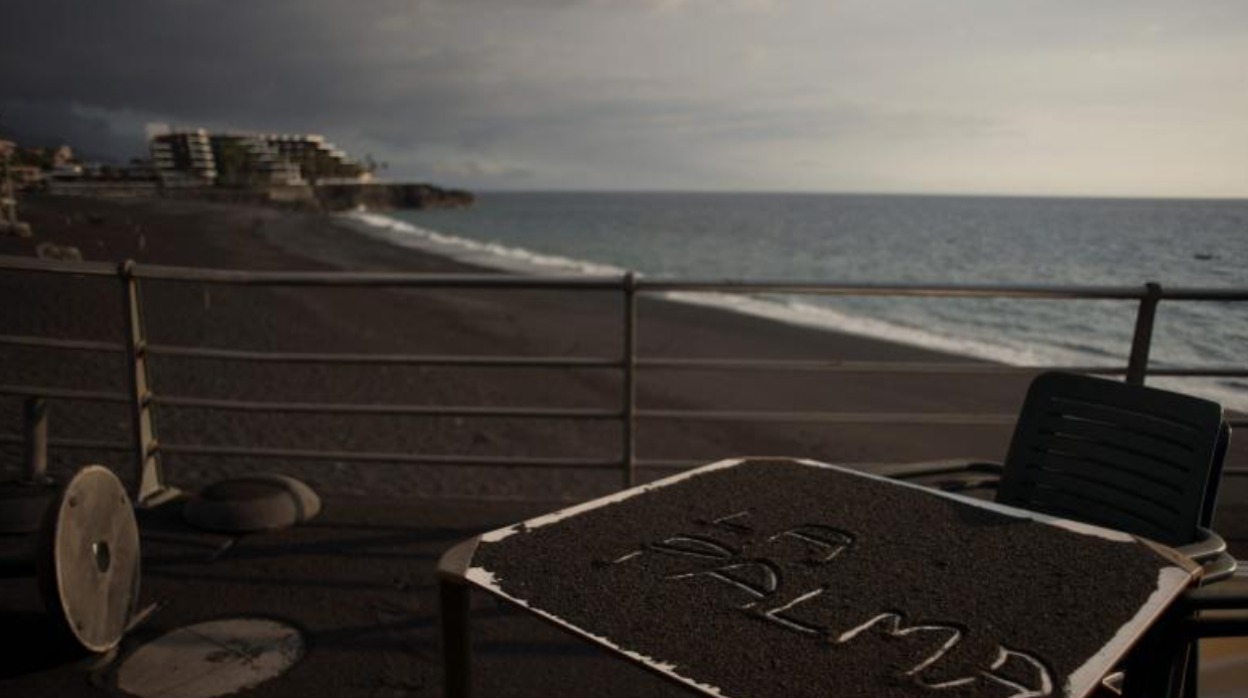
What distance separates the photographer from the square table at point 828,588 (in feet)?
3.88

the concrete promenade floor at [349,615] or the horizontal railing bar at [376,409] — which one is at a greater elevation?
the horizontal railing bar at [376,409]

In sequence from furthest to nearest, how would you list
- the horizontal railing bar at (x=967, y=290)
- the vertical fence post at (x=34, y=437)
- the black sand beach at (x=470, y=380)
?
the black sand beach at (x=470, y=380), the horizontal railing bar at (x=967, y=290), the vertical fence post at (x=34, y=437)

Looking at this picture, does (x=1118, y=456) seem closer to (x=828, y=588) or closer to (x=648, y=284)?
(x=828, y=588)

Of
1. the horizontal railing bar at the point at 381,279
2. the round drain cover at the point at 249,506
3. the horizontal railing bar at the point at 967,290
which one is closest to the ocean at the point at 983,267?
the horizontal railing bar at the point at 967,290

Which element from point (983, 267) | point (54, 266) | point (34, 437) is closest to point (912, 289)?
point (34, 437)

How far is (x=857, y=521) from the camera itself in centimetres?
176

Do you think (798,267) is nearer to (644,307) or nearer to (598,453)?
(644,307)

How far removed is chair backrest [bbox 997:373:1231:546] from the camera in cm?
185

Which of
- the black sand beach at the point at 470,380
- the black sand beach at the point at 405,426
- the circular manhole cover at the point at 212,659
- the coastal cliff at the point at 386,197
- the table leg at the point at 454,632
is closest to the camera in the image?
the table leg at the point at 454,632

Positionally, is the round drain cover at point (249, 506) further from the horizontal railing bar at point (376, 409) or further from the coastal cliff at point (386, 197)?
the coastal cliff at point (386, 197)

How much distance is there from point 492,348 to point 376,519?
33.0 ft

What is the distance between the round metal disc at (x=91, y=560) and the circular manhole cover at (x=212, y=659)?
6.5 inches

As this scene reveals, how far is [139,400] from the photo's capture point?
3695mm

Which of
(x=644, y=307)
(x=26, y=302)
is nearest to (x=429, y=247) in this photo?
(x=644, y=307)
